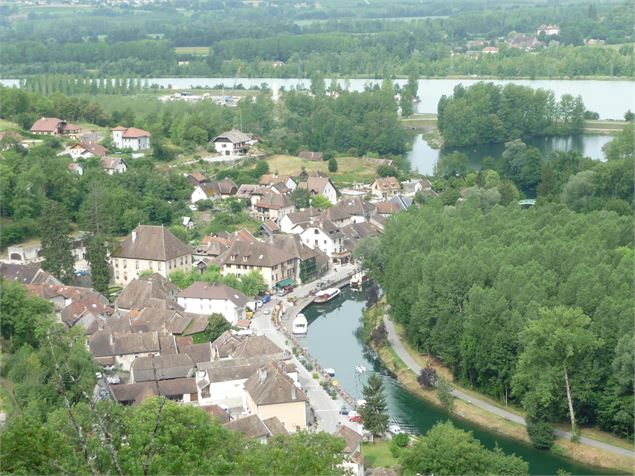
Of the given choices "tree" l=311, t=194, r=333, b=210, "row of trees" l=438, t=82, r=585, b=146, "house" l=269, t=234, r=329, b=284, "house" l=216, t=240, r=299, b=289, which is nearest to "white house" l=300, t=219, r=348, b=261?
"house" l=269, t=234, r=329, b=284

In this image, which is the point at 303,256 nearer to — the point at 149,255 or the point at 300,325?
the point at 149,255

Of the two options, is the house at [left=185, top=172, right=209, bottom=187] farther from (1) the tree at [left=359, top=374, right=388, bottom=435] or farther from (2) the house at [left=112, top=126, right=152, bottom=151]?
(1) the tree at [left=359, top=374, right=388, bottom=435]

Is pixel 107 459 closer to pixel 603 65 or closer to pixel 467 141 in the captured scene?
pixel 467 141

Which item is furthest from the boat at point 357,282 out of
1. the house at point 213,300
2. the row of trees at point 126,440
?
the row of trees at point 126,440

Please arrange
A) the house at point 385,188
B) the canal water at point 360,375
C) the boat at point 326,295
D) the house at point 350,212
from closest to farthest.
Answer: the canal water at point 360,375, the boat at point 326,295, the house at point 350,212, the house at point 385,188

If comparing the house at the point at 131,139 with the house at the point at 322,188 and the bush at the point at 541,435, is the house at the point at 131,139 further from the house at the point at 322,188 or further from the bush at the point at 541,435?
the bush at the point at 541,435
